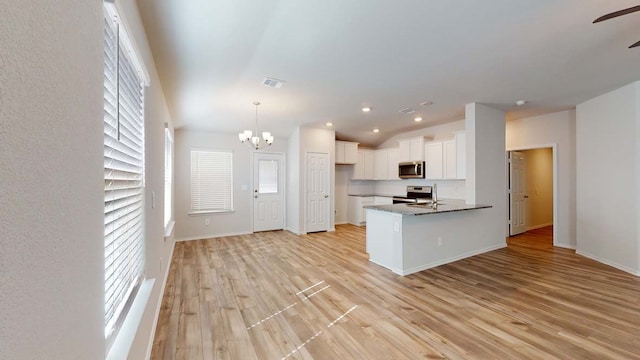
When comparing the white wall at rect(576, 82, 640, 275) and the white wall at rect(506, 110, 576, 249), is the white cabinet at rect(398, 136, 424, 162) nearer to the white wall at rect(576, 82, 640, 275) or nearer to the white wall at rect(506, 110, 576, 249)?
the white wall at rect(506, 110, 576, 249)

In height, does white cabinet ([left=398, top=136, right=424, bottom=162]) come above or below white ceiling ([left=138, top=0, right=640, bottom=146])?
below

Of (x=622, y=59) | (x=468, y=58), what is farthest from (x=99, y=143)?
(x=622, y=59)

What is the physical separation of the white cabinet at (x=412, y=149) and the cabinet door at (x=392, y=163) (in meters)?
0.24

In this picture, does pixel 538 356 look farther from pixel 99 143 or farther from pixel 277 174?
pixel 277 174

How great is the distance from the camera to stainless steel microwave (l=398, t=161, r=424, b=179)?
625 cm

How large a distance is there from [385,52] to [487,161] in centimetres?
317

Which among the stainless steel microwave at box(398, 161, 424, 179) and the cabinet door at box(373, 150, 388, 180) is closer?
the stainless steel microwave at box(398, 161, 424, 179)

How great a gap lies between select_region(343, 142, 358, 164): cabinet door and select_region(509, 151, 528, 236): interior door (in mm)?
3595

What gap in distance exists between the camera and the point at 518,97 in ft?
13.5

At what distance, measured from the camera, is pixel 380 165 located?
7586mm

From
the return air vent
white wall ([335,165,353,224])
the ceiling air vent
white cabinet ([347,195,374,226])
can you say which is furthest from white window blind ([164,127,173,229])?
white cabinet ([347,195,374,226])

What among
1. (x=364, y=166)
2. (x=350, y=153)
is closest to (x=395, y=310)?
(x=350, y=153)

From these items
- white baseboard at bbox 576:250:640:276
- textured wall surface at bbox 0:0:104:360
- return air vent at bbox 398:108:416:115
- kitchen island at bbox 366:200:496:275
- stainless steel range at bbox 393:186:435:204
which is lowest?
white baseboard at bbox 576:250:640:276

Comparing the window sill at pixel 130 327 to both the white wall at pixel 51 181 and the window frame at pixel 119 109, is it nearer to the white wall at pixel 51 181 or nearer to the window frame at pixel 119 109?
the window frame at pixel 119 109
